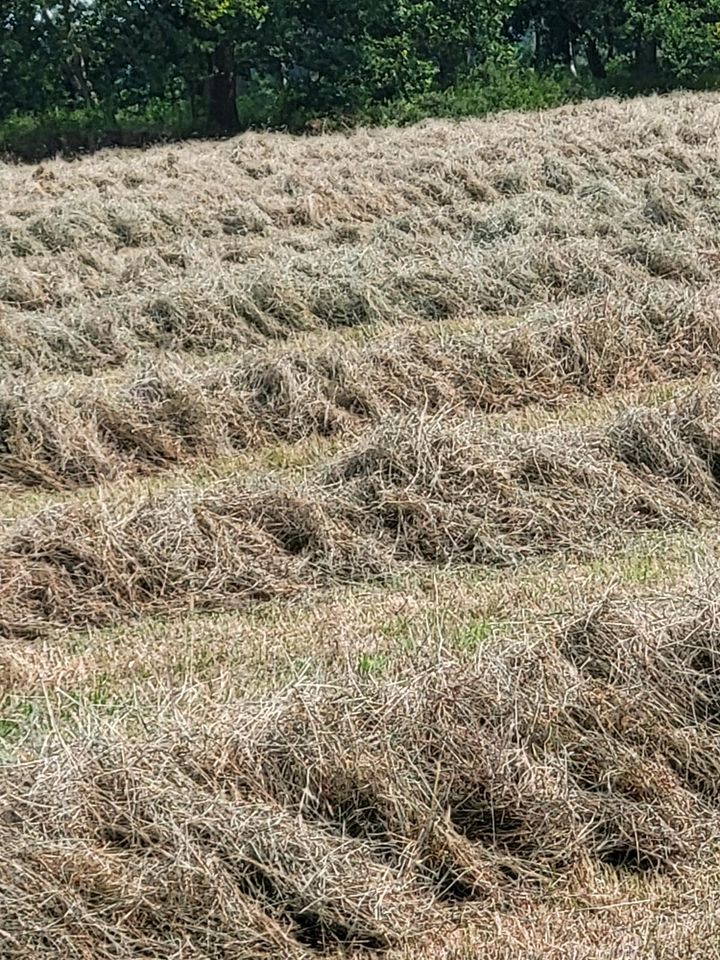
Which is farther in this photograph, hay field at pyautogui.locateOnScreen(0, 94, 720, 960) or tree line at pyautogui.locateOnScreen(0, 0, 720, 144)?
tree line at pyautogui.locateOnScreen(0, 0, 720, 144)

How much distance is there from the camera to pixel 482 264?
1164cm

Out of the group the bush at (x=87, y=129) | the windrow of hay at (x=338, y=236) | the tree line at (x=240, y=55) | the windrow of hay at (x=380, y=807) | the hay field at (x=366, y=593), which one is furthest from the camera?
the tree line at (x=240, y=55)

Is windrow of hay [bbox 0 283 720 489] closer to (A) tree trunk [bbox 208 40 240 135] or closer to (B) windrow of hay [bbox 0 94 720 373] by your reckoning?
(B) windrow of hay [bbox 0 94 720 373]

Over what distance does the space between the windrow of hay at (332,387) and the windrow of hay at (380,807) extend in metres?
3.58

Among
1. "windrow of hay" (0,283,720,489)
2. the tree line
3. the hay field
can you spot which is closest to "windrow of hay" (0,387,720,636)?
the hay field

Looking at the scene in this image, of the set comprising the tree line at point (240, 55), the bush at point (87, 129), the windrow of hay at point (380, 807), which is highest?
the tree line at point (240, 55)

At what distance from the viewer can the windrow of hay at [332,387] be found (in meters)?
8.02

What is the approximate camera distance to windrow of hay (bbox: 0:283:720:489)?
26.3 ft

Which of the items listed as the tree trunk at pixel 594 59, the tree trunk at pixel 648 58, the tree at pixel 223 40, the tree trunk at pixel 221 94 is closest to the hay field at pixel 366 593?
the tree at pixel 223 40

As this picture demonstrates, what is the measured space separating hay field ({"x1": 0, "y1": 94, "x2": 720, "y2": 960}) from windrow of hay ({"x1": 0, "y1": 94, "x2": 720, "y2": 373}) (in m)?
0.06

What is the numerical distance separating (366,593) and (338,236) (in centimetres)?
806

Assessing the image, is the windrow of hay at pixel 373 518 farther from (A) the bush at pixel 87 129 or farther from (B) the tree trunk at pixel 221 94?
(B) the tree trunk at pixel 221 94

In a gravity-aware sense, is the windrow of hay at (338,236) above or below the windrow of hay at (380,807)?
above

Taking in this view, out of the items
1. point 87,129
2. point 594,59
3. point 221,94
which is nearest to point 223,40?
point 221,94
